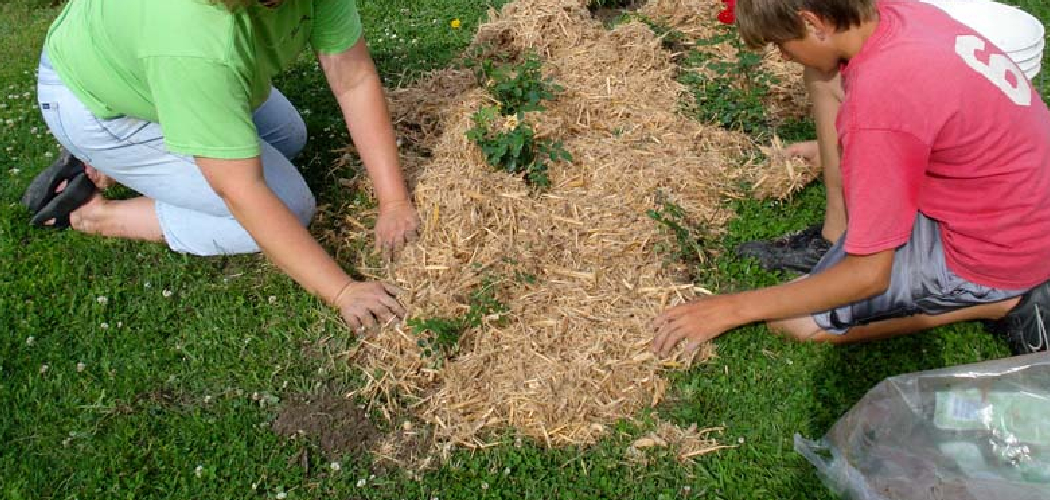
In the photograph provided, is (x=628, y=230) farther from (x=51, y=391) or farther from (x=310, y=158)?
(x=51, y=391)

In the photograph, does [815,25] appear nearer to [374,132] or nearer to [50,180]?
[374,132]

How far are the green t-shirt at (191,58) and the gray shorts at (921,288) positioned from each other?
2.24 meters

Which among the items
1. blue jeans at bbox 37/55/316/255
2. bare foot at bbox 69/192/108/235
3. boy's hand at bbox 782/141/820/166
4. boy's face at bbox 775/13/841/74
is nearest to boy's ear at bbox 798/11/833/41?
boy's face at bbox 775/13/841/74

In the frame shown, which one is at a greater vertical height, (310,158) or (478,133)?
(478,133)

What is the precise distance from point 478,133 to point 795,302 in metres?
1.77

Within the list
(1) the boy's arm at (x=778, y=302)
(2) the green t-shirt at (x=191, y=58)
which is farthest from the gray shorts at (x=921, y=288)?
(2) the green t-shirt at (x=191, y=58)

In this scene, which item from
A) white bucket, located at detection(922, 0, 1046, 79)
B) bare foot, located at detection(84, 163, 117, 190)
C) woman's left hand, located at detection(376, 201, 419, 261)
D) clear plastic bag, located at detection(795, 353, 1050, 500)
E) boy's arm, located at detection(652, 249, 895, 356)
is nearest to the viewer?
clear plastic bag, located at detection(795, 353, 1050, 500)

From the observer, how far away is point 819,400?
10.6ft

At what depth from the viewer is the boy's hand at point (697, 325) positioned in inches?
131

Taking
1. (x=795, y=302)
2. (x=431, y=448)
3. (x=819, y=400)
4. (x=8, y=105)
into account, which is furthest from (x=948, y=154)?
(x=8, y=105)

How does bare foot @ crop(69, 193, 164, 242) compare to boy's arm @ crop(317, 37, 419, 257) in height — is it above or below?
below

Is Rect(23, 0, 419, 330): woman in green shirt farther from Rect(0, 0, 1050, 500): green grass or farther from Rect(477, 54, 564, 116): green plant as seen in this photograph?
Rect(477, 54, 564, 116): green plant

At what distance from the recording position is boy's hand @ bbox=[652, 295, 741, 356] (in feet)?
10.9

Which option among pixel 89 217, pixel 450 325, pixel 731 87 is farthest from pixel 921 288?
pixel 89 217
